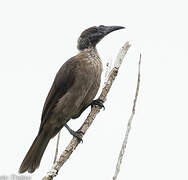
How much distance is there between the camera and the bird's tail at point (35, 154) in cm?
517

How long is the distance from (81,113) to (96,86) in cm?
47

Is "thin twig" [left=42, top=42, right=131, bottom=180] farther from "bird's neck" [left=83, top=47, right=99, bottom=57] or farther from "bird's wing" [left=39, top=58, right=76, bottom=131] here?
"bird's neck" [left=83, top=47, right=99, bottom=57]

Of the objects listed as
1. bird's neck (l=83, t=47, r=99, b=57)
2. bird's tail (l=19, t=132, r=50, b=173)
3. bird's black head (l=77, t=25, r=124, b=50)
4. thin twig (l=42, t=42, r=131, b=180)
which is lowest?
bird's tail (l=19, t=132, r=50, b=173)

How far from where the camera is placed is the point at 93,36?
6.62 meters

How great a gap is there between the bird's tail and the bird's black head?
1.71 metres

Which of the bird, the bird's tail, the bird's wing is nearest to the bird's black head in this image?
the bird

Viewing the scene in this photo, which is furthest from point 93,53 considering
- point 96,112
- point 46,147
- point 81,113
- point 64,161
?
point 64,161

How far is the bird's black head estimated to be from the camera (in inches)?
259

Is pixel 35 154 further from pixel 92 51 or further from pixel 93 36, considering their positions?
pixel 93 36

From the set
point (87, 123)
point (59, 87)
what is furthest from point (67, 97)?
point (87, 123)

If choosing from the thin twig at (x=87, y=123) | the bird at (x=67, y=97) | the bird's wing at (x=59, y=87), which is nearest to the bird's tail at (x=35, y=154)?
the bird at (x=67, y=97)

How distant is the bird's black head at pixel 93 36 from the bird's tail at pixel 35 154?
1712 millimetres

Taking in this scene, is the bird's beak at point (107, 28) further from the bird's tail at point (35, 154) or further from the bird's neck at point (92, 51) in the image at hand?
the bird's tail at point (35, 154)

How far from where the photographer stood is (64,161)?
334 centimetres
